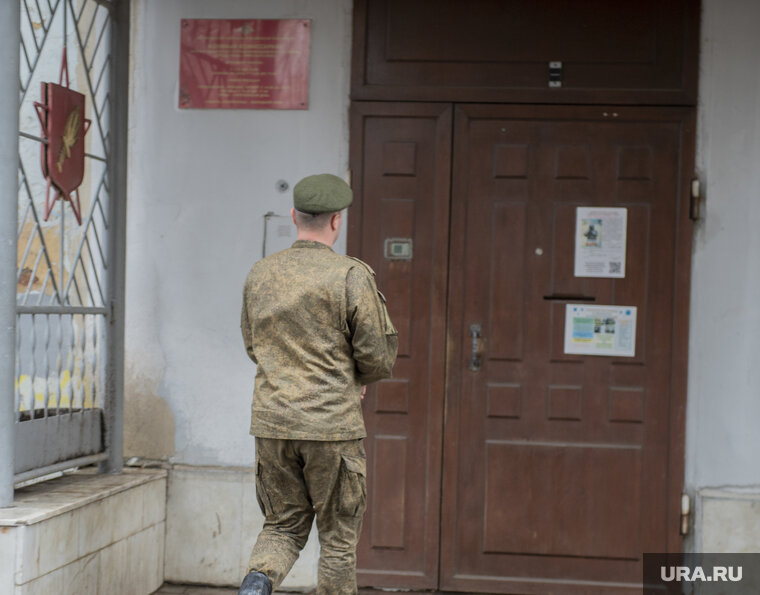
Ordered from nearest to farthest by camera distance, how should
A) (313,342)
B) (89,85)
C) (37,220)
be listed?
(313,342)
(37,220)
(89,85)

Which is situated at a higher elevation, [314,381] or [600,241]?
[600,241]

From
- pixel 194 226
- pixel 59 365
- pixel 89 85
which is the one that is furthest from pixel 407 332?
pixel 89 85

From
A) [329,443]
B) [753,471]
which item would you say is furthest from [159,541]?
[753,471]

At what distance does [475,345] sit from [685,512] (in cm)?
133

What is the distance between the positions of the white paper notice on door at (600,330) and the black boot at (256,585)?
210 centimetres

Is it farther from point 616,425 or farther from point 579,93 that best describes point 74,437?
point 579,93

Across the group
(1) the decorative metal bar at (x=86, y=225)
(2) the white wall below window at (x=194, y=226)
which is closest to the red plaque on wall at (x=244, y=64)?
(2) the white wall below window at (x=194, y=226)

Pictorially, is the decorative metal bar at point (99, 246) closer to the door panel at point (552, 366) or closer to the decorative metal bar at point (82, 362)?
the decorative metal bar at point (82, 362)

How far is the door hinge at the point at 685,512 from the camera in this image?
458cm

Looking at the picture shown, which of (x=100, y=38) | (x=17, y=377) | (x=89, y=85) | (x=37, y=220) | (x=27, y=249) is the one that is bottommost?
(x=17, y=377)

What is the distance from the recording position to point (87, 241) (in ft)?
14.5

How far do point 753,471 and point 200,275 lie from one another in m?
2.98

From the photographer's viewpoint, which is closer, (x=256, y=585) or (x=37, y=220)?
(x=256, y=585)

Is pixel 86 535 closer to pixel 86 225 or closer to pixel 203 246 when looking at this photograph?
pixel 86 225
